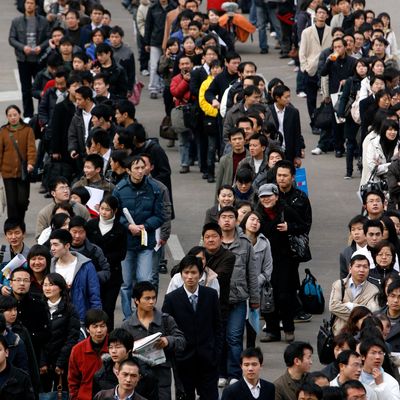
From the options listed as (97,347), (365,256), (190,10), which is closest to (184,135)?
(190,10)

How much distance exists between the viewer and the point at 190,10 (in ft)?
93.4

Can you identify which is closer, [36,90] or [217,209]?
[217,209]

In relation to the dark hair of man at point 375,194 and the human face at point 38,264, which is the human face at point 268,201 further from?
the human face at point 38,264

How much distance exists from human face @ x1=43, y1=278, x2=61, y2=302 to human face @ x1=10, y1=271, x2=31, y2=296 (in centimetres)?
26

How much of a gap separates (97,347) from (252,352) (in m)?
1.34

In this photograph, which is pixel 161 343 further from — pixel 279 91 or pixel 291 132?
pixel 279 91

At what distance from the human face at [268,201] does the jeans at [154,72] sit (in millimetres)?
11667

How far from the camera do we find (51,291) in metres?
15.8

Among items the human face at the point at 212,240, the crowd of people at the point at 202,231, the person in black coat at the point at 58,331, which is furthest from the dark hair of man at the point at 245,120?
the person in black coat at the point at 58,331

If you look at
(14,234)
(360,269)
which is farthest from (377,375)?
(14,234)

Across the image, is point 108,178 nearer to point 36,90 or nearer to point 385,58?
point 36,90

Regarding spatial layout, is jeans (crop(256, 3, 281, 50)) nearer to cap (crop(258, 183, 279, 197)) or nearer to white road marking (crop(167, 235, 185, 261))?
white road marking (crop(167, 235, 185, 261))

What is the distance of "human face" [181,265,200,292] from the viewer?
15.9m

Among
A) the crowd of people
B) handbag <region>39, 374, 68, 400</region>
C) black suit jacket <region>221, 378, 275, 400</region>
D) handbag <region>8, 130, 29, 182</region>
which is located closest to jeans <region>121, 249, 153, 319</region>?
the crowd of people
